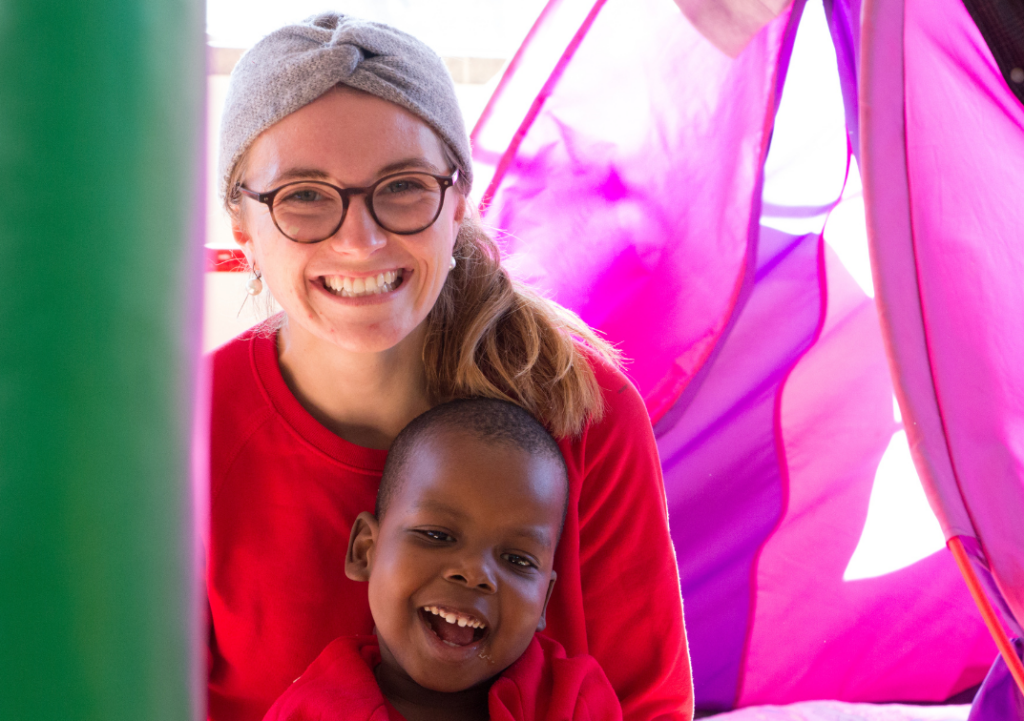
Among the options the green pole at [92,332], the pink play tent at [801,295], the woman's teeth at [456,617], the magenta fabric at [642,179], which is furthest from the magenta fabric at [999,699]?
the green pole at [92,332]

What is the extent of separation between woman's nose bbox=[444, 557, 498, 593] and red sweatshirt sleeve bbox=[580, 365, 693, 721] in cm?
28

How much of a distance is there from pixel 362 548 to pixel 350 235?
14.2 inches

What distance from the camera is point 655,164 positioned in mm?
1573

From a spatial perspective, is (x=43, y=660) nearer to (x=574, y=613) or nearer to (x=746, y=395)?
(x=574, y=613)

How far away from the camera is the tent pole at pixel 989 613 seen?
116 cm

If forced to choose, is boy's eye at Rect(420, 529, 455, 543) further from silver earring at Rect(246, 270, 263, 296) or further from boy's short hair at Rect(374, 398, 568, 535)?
silver earring at Rect(246, 270, 263, 296)

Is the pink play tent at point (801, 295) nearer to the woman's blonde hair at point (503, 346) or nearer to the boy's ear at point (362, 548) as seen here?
the woman's blonde hair at point (503, 346)

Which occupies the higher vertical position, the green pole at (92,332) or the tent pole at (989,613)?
the green pole at (92,332)

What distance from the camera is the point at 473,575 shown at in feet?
3.24

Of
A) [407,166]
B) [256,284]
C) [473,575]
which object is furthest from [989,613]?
[256,284]

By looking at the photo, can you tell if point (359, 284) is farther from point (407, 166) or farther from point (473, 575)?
point (473, 575)

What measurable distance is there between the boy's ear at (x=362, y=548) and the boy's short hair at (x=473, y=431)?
0.06ft

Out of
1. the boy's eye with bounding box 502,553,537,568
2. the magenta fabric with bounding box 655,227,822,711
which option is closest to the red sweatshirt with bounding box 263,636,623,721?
the boy's eye with bounding box 502,553,537,568

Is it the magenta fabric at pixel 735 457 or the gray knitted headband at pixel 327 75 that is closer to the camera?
the gray knitted headband at pixel 327 75
